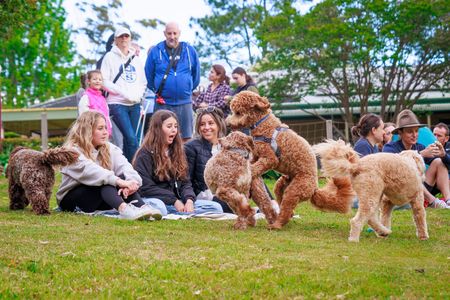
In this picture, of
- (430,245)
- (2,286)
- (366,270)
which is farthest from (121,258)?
(430,245)

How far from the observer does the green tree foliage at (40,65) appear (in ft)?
161

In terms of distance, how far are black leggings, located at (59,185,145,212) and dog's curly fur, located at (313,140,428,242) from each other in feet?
8.03

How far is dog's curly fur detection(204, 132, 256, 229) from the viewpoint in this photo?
7.44m

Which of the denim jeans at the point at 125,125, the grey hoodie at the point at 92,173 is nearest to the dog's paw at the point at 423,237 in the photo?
the grey hoodie at the point at 92,173

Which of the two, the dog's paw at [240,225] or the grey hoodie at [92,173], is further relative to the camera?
the grey hoodie at [92,173]

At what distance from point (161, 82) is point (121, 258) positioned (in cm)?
621

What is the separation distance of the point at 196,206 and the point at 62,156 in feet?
6.06

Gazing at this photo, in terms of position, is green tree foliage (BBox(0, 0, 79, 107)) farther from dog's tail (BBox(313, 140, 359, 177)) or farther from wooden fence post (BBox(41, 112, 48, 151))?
dog's tail (BBox(313, 140, 359, 177))

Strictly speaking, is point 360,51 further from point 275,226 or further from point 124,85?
point 275,226

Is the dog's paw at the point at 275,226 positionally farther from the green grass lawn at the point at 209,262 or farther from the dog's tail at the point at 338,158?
the dog's tail at the point at 338,158

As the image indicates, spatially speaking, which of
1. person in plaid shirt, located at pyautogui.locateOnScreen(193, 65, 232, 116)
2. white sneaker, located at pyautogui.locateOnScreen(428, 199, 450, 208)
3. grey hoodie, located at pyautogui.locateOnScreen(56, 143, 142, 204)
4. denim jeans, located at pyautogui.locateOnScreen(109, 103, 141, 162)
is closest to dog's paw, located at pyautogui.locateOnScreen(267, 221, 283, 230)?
grey hoodie, located at pyautogui.locateOnScreen(56, 143, 142, 204)

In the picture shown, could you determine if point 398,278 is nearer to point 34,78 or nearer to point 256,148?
point 256,148

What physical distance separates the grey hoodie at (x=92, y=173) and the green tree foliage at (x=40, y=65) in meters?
41.0

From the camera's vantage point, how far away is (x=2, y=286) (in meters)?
4.88
